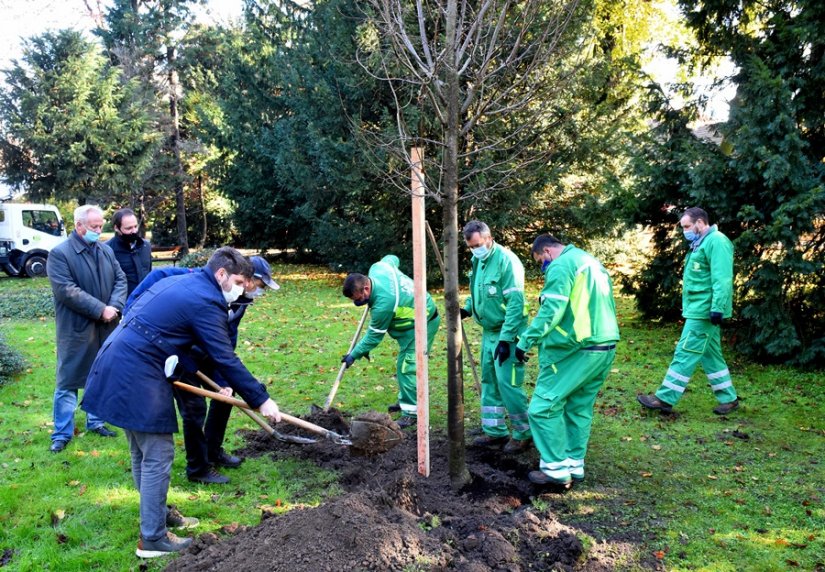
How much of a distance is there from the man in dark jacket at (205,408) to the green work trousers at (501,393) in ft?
6.84

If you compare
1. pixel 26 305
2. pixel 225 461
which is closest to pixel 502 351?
pixel 225 461

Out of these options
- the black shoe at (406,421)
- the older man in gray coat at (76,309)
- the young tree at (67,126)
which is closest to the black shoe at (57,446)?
the older man in gray coat at (76,309)

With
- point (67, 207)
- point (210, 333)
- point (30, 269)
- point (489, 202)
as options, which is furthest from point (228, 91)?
point (210, 333)

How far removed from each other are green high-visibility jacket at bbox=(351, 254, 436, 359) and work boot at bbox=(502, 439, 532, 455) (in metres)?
1.53

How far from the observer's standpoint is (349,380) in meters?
8.00

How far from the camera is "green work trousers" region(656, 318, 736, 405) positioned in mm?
6434

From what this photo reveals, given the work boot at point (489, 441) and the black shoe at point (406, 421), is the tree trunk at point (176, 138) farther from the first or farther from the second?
the work boot at point (489, 441)

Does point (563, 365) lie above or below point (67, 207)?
below

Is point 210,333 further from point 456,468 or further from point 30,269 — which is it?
point 30,269

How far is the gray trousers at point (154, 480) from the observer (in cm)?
379

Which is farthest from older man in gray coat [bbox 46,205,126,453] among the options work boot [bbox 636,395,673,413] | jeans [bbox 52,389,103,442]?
work boot [bbox 636,395,673,413]

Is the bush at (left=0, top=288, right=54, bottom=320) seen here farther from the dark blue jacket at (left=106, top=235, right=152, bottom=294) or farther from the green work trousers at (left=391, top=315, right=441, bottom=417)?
the green work trousers at (left=391, top=315, right=441, bottom=417)

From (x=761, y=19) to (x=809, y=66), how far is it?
140 cm

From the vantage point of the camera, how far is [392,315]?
5.99 meters
